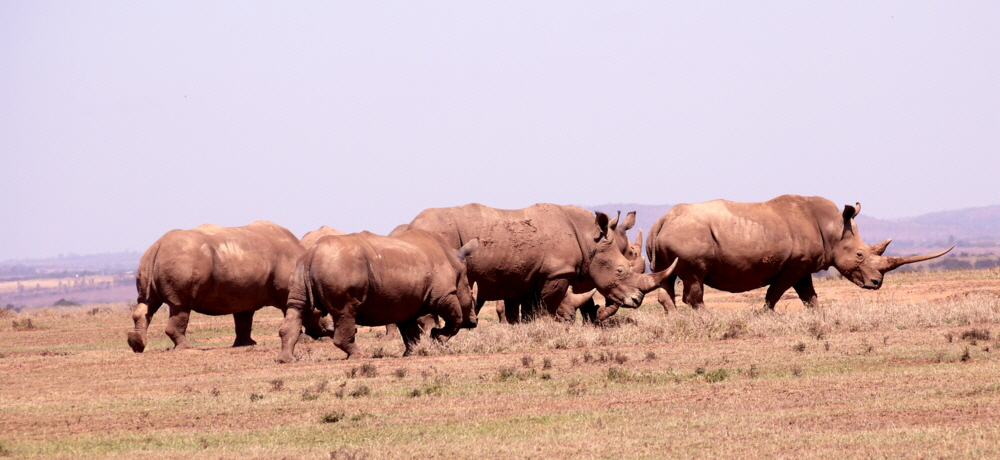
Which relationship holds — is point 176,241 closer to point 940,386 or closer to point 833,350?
point 833,350

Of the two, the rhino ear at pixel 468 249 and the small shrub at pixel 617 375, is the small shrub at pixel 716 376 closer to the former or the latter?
the small shrub at pixel 617 375

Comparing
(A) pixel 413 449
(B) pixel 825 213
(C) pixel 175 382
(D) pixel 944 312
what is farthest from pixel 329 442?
(B) pixel 825 213

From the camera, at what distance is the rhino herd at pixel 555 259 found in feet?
57.3

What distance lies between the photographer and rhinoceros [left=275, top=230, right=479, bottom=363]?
13.9 meters

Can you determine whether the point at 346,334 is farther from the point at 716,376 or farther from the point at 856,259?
the point at 856,259

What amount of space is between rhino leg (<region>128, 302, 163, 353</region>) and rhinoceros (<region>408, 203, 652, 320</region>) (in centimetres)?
413

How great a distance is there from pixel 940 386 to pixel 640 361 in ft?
12.2

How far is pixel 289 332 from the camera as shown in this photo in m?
14.3

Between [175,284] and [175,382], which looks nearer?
[175,382]

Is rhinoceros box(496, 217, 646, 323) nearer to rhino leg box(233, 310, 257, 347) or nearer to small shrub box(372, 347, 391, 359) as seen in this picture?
small shrub box(372, 347, 391, 359)

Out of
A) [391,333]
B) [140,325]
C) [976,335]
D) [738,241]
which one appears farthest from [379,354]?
[976,335]

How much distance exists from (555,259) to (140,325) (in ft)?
20.1

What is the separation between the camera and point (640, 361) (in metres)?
13.3

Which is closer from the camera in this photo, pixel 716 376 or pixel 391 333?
pixel 716 376
